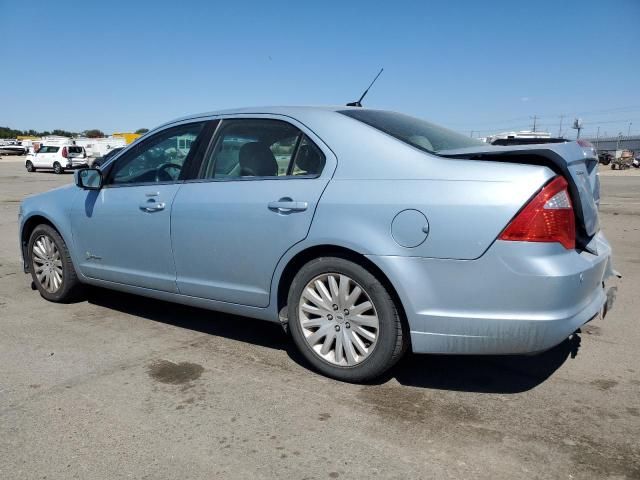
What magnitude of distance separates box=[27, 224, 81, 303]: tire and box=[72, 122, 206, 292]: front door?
0.26 metres

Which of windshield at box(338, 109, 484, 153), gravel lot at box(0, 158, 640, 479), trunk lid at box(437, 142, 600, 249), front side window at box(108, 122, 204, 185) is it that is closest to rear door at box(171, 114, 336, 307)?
front side window at box(108, 122, 204, 185)

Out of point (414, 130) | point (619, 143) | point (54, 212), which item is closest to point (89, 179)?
point (54, 212)

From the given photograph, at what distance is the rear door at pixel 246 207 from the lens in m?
3.44

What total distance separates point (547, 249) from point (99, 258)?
336 cm

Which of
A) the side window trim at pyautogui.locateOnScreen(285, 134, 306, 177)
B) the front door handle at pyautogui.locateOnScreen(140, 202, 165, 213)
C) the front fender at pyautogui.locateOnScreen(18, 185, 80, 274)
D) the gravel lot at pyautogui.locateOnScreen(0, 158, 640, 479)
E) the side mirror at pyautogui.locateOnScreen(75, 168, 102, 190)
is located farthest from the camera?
the front fender at pyautogui.locateOnScreen(18, 185, 80, 274)

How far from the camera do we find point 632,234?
898 centimetres

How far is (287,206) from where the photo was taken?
3418 millimetres

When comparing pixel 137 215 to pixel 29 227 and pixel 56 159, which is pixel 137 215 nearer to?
pixel 29 227

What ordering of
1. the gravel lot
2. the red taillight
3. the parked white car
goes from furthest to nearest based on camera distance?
the parked white car → the red taillight → the gravel lot

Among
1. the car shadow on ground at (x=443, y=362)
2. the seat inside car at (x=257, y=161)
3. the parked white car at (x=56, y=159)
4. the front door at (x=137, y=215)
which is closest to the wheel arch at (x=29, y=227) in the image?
the front door at (x=137, y=215)

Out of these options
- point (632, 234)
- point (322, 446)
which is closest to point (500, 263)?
point (322, 446)

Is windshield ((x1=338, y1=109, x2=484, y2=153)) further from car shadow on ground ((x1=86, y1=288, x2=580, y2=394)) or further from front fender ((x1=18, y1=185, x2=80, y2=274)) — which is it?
front fender ((x1=18, y1=185, x2=80, y2=274))

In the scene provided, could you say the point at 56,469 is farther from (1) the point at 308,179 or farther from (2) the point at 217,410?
(1) the point at 308,179

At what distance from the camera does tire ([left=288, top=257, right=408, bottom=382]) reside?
3154 mm
